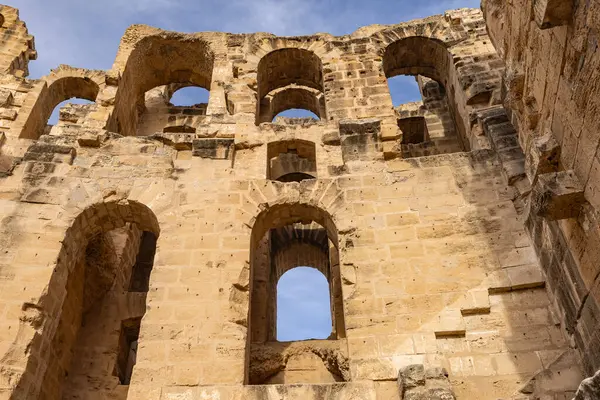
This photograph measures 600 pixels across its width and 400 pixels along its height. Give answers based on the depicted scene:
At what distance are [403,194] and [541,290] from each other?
1917 millimetres

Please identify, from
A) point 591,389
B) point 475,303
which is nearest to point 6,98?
point 475,303

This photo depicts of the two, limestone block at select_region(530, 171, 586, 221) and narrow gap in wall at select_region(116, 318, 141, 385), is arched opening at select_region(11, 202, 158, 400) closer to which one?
narrow gap in wall at select_region(116, 318, 141, 385)

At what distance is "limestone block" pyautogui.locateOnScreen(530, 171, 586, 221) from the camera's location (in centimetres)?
396

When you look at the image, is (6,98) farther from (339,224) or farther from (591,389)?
(591,389)

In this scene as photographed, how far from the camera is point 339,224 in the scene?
20.4 ft

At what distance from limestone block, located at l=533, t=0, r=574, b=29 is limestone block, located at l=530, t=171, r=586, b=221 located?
1.14m

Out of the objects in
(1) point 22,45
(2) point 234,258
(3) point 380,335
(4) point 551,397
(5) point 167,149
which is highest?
(1) point 22,45

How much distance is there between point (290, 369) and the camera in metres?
7.19

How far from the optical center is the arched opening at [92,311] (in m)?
5.91

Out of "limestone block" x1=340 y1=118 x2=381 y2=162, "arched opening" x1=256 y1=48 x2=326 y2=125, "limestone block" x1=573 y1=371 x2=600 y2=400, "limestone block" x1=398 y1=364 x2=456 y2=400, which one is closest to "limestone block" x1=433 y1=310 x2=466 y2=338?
"limestone block" x1=398 y1=364 x2=456 y2=400

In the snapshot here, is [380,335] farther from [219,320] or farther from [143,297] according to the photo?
[143,297]

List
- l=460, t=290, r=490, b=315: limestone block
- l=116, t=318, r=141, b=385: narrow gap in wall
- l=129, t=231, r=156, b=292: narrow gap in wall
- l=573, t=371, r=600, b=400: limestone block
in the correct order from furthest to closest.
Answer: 1. l=129, t=231, r=156, b=292: narrow gap in wall
2. l=116, t=318, r=141, b=385: narrow gap in wall
3. l=460, t=290, r=490, b=315: limestone block
4. l=573, t=371, r=600, b=400: limestone block

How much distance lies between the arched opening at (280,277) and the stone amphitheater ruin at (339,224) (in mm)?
42

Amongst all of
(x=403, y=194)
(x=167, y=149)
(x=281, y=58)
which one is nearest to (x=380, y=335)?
(x=403, y=194)
